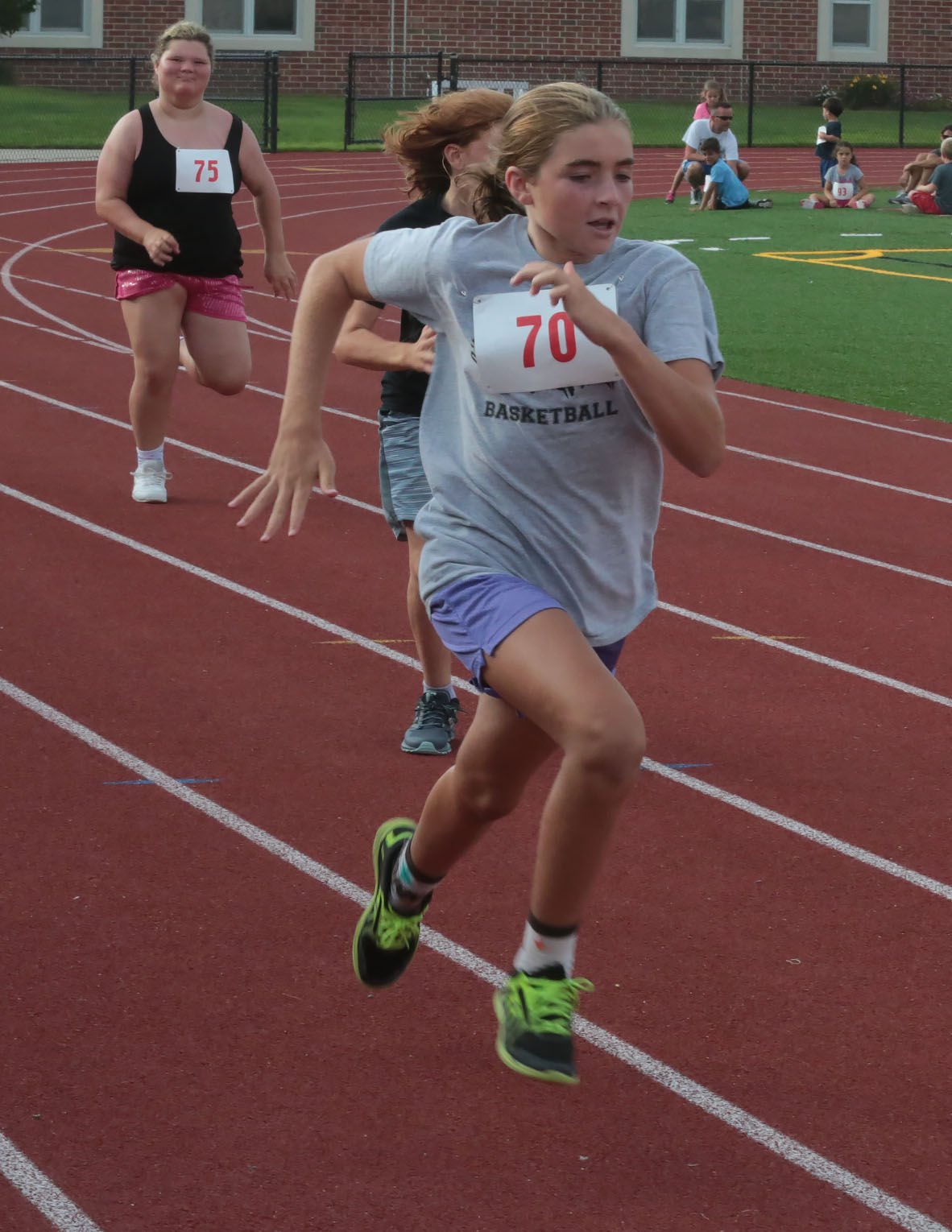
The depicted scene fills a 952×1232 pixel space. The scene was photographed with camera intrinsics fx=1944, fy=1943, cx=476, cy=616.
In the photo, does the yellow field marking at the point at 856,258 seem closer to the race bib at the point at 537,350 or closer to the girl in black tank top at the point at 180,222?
the girl in black tank top at the point at 180,222

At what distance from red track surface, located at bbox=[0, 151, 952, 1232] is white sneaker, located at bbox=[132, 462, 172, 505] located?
0.09 metres

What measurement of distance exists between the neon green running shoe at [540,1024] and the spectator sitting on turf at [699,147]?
23.1 m

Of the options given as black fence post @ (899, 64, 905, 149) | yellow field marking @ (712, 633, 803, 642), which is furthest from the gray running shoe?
black fence post @ (899, 64, 905, 149)

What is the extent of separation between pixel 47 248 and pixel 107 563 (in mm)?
13089

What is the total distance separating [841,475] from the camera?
980cm

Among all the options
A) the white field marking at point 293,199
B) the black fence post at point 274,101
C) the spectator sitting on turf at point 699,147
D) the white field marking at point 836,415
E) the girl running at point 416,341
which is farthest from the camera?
the black fence post at point 274,101

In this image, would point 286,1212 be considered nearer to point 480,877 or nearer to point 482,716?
point 482,716

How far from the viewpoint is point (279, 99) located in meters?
40.6

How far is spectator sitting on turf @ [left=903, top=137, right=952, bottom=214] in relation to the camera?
24.5 m

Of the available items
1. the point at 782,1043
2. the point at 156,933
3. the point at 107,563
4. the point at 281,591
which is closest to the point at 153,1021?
the point at 156,933

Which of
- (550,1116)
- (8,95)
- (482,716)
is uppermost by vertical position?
(8,95)

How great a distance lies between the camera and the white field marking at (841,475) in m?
9.27

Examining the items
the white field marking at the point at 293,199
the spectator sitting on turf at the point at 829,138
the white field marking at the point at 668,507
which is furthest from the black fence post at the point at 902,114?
the white field marking at the point at 668,507

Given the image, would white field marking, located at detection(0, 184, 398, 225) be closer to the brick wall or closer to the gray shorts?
the brick wall
